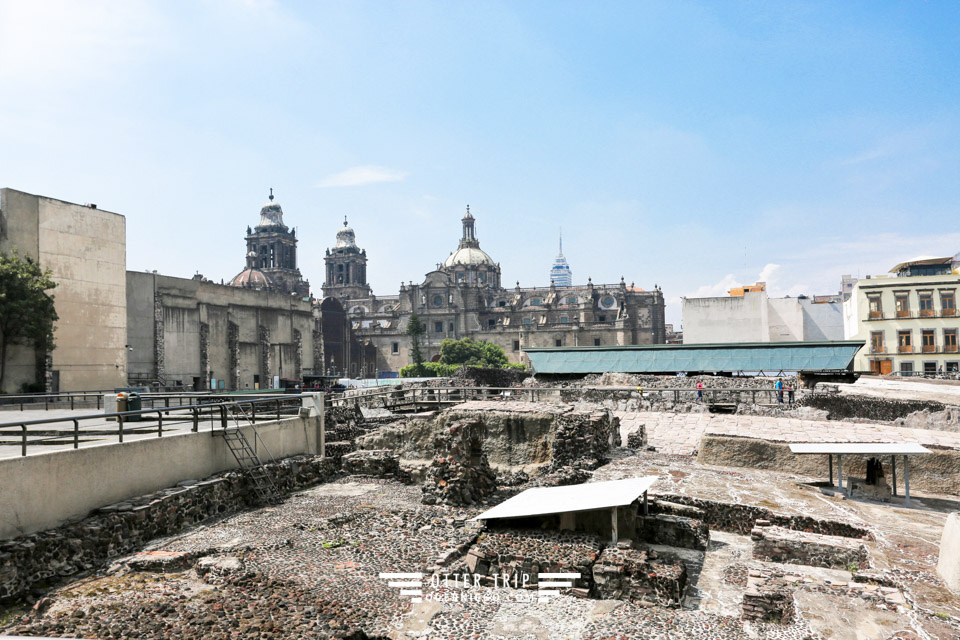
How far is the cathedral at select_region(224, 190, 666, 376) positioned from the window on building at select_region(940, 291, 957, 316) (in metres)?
47.7

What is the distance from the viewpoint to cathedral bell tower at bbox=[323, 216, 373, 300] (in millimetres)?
102250

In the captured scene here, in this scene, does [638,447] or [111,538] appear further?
[638,447]

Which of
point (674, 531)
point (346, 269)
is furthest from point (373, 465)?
point (346, 269)

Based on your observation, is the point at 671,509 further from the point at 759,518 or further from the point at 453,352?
the point at 453,352

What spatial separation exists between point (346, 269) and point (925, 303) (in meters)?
84.0

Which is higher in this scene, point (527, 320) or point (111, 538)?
point (527, 320)

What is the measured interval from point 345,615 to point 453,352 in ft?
229

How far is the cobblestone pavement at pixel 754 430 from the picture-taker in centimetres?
1439

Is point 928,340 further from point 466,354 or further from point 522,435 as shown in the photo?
point 466,354

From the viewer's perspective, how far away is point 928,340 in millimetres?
35594

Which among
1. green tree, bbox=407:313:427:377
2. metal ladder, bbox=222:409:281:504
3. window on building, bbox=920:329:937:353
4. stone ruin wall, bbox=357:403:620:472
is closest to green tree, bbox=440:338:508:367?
green tree, bbox=407:313:427:377

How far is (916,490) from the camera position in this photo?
11.2m

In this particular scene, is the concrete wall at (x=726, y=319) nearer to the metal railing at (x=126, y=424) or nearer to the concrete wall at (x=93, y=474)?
the metal railing at (x=126, y=424)

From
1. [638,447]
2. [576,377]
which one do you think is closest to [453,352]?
[576,377]
